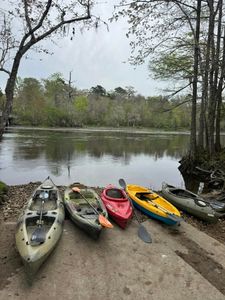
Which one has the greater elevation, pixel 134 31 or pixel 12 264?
pixel 134 31

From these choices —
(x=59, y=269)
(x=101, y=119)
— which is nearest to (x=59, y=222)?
(x=59, y=269)

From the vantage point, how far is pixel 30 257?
3.16 metres

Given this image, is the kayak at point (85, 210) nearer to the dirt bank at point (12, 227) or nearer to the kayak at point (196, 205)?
the dirt bank at point (12, 227)

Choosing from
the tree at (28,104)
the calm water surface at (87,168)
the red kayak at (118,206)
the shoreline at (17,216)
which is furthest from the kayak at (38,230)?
the tree at (28,104)

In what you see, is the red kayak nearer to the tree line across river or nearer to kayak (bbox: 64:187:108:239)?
kayak (bbox: 64:187:108:239)

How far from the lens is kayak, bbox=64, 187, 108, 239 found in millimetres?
4141

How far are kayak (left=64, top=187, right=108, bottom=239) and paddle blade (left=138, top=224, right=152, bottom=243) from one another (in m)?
0.66

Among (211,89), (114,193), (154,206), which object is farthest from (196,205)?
(211,89)

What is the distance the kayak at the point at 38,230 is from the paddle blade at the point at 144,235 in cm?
137

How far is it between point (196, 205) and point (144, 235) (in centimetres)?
166

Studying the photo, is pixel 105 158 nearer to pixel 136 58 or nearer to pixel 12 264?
pixel 136 58

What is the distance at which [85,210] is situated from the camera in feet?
15.9

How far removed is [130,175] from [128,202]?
6.04 metres

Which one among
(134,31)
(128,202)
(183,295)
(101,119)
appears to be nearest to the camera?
(183,295)
